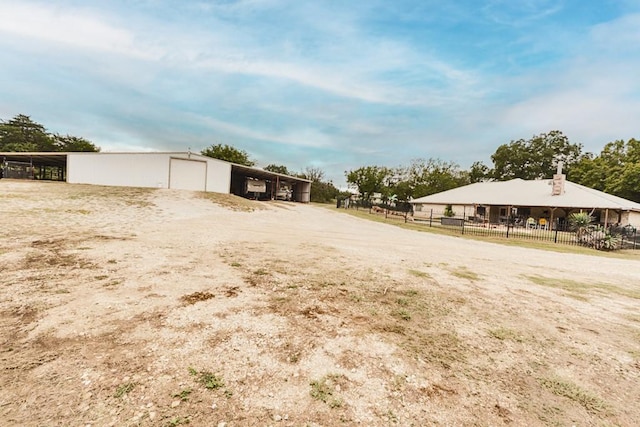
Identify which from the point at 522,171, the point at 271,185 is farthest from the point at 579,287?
the point at 522,171

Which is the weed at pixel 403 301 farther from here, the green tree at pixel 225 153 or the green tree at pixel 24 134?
the green tree at pixel 24 134

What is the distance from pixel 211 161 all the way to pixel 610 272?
25.6m

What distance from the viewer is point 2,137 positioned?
49.6 m

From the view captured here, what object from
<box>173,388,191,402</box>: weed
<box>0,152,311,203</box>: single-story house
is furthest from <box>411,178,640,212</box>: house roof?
<box>173,388,191,402</box>: weed

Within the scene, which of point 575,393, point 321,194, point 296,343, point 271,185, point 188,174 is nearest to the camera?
point 575,393

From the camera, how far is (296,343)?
3102mm

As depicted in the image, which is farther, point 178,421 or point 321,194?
point 321,194

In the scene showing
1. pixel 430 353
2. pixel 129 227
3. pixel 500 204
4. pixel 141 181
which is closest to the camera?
pixel 430 353

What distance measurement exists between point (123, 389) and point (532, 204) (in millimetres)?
31743

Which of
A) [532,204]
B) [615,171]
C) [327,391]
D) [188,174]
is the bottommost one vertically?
[327,391]

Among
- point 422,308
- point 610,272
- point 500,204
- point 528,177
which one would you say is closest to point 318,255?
point 422,308

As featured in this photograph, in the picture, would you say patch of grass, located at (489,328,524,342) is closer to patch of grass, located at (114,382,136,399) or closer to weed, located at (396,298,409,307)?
weed, located at (396,298,409,307)

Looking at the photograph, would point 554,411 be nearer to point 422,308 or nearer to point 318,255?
point 422,308

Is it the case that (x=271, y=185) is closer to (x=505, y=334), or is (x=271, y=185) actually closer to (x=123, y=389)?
(x=505, y=334)
